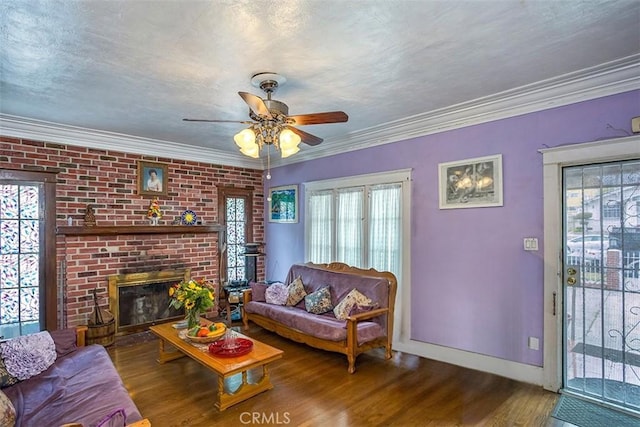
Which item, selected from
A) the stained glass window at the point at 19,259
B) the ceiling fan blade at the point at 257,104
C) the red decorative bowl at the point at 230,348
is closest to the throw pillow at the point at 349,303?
the red decorative bowl at the point at 230,348

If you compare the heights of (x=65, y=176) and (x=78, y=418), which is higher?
(x=65, y=176)

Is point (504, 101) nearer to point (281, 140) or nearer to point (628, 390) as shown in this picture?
point (281, 140)

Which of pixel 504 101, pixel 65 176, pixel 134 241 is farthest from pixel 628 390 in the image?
pixel 65 176

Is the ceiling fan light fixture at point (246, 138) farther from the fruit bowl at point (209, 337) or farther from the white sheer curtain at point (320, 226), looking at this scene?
the white sheer curtain at point (320, 226)

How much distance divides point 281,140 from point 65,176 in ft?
10.2

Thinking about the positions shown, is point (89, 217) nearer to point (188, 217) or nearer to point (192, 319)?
point (188, 217)

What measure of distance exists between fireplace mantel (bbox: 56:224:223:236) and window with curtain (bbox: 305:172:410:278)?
1.55 m

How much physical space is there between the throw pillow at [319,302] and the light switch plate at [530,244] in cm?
209

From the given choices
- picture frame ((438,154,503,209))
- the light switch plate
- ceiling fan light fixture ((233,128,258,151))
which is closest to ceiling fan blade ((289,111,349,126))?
ceiling fan light fixture ((233,128,258,151))

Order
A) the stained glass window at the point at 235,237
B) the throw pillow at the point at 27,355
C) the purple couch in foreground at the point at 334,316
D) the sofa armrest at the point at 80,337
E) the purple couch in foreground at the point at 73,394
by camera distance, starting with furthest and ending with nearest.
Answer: the stained glass window at the point at 235,237 < the purple couch in foreground at the point at 334,316 < the sofa armrest at the point at 80,337 < the throw pillow at the point at 27,355 < the purple couch in foreground at the point at 73,394

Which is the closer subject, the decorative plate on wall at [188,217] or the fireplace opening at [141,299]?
the fireplace opening at [141,299]

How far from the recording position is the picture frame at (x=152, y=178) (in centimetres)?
466

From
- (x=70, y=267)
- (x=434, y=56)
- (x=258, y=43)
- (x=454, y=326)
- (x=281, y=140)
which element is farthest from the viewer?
(x=70, y=267)

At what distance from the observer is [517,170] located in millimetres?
3100
